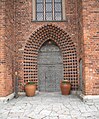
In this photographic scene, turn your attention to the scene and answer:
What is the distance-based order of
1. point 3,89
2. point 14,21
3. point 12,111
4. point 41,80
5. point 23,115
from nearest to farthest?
point 23,115, point 12,111, point 3,89, point 14,21, point 41,80

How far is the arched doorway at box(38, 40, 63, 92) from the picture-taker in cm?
1132

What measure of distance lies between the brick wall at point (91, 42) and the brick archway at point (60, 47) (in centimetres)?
232

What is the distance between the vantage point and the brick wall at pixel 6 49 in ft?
27.7

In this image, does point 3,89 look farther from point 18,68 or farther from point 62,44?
point 62,44

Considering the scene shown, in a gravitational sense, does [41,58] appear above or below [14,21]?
below

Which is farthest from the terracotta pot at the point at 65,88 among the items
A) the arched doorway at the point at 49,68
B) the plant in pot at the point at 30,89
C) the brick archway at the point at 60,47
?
the plant in pot at the point at 30,89

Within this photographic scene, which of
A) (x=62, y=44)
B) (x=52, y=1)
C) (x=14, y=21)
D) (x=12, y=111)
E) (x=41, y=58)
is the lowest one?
(x=12, y=111)

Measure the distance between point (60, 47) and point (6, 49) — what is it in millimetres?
3345

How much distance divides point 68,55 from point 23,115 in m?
5.45

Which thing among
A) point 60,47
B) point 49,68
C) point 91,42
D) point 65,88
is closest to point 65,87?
point 65,88

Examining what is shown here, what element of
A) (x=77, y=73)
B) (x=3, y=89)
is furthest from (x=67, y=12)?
(x=3, y=89)

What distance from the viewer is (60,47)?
36.5 feet

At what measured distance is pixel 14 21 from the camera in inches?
419

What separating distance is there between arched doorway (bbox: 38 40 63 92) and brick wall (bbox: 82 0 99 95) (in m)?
2.96
